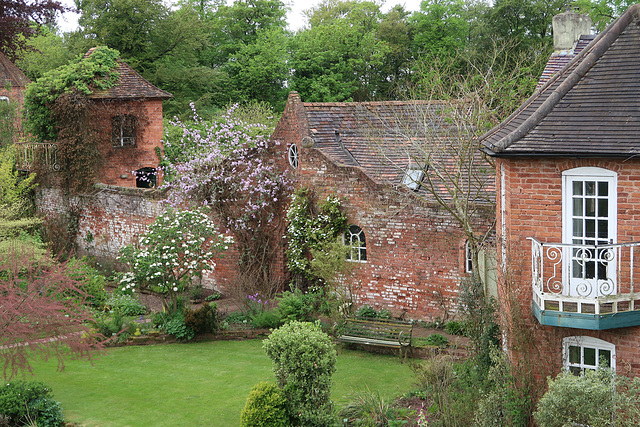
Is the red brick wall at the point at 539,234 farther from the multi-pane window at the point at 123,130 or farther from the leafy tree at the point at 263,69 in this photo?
the leafy tree at the point at 263,69

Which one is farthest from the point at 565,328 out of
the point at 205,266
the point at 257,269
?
the point at 257,269

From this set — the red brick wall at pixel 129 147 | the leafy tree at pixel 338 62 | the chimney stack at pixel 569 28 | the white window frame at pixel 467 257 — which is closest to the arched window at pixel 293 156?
the white window frame at pixel 467 257

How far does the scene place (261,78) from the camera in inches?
1623

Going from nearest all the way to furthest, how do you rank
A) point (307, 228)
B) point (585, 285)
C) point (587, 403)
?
point (587, 403), point (585, 285), point (307, 228)

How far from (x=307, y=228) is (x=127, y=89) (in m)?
12.6

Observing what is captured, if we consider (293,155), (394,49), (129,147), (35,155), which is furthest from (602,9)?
(35,155)

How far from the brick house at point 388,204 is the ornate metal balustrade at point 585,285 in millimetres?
5546

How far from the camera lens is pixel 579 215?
10.9m

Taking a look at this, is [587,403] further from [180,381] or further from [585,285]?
[180,381]

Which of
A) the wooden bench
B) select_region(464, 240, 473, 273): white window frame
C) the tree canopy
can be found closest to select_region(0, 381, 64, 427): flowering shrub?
the wooden bench

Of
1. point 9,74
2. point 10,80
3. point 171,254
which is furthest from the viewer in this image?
point 9,74

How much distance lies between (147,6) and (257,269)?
20.3 m

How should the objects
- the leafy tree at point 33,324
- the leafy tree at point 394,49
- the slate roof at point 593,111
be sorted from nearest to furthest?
the slate roof at point 593,111 < the leafy tree at point 33,324 < the leafy tree at point 394,49

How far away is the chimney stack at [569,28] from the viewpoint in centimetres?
1762
